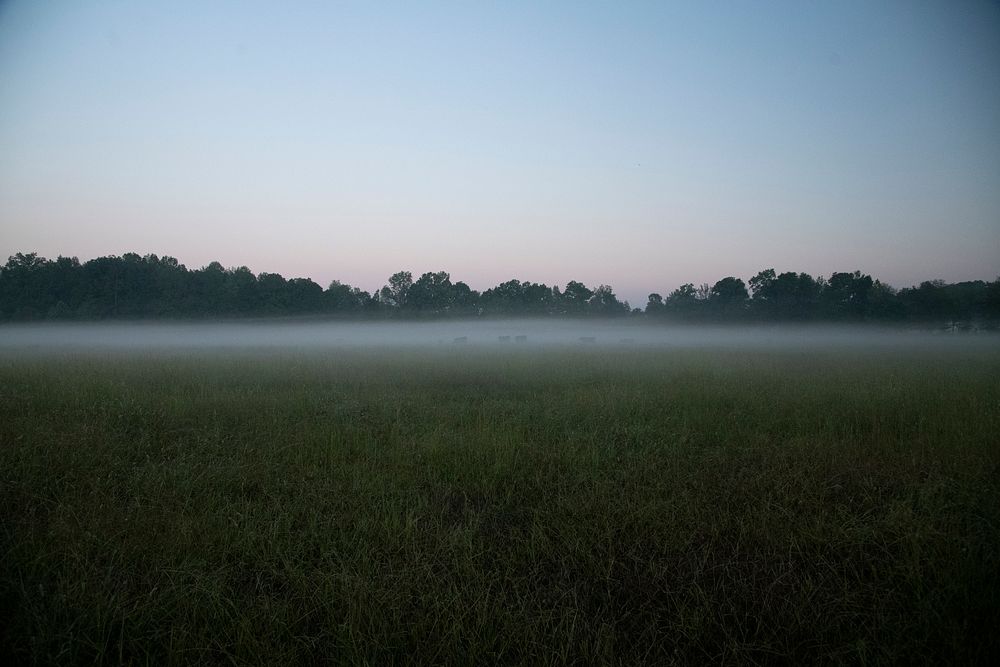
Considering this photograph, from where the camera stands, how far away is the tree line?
61.7 metres

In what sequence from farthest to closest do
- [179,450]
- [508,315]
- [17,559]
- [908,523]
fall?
[508,315] < [179,450] < [908,523] < [17,559]

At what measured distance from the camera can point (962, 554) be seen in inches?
129

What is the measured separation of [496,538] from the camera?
3707 mm

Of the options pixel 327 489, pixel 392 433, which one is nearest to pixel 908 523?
pixel 327 489

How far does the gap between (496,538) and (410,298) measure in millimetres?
88423

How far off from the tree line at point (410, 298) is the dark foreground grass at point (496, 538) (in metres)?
74.3

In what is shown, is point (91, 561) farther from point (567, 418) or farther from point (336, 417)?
point (567, 418)

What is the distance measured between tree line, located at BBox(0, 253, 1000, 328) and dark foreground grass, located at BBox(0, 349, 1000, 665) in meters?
74.3

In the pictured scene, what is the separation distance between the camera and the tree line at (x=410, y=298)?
61656 mm

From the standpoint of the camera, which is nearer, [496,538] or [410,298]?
[496,538]

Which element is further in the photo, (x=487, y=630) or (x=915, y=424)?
(x=915, y=424)

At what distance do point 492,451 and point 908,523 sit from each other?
13.9ft

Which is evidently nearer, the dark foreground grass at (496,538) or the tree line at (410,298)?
the dark foreground grass at (496,538)

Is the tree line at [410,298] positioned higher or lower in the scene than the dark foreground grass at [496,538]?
higher
